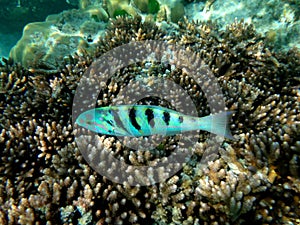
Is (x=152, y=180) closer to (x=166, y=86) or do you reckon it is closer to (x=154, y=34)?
(x=166, y=86)

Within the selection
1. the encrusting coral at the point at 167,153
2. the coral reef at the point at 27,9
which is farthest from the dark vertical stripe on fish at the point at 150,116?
the coral reef at the point at 27,9

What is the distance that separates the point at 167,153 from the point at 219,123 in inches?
44.8

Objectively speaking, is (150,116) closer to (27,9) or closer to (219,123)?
(219,123)

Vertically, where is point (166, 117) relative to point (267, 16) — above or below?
below

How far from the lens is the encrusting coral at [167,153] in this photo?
2693 mm

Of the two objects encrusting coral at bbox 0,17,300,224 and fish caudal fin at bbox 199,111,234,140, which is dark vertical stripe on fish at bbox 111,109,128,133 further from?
fish caudal fin at bbox 199,111,234,140

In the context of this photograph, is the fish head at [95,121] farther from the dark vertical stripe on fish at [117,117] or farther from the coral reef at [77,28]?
the coral reef at [77,28]

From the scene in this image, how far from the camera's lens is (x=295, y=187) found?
8.89ft

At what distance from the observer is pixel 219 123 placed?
2.47 metres

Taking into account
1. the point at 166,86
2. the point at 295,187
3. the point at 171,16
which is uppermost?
the point at 171,16

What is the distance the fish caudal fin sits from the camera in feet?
8.04

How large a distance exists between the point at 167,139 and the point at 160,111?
3.01ft

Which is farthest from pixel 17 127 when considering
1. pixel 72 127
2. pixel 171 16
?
pixel 171 16

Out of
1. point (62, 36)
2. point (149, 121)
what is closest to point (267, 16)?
point (149, 121)
